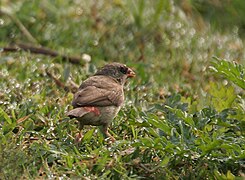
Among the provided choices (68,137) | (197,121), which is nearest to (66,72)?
(68,137)

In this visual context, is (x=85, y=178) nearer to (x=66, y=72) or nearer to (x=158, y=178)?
(x=158, y=178)

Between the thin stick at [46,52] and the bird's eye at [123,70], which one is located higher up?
the bird's eye at [123,70]

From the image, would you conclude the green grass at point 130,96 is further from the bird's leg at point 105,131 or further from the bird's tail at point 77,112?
the bird's tail at point 77,112

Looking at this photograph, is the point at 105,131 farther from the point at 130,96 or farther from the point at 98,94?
the point at 130,96

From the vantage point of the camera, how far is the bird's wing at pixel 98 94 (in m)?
5.50

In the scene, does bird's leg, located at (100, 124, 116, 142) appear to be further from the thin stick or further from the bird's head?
the thin stick

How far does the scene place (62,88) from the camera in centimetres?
676

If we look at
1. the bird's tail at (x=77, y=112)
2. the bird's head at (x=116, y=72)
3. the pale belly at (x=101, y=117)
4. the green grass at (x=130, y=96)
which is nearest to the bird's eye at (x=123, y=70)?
the bird's head at (x=116, y=72)

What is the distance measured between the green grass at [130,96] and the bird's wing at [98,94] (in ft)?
0.67

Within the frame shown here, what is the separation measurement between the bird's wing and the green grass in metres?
0.20

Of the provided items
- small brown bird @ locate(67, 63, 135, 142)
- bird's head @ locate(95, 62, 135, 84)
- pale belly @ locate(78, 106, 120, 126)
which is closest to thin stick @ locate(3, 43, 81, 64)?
bird's head @ locate(95, 62, 135, 84)

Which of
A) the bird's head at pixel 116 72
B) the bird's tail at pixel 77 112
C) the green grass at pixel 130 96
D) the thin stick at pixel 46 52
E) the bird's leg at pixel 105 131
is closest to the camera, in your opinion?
the green grass at pixel 130 96

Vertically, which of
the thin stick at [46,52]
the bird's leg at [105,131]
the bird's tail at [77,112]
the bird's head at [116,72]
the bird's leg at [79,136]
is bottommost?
the thin stick at [46,52]

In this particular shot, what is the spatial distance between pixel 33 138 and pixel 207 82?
279 centimetres
